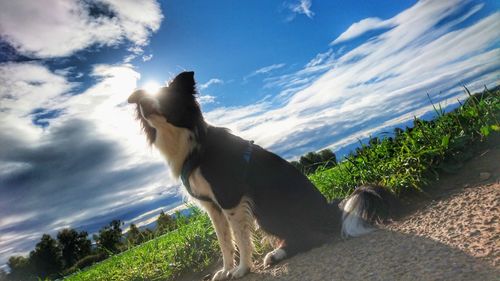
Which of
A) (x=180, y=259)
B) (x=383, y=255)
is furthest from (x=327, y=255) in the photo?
(x=180, y=259)

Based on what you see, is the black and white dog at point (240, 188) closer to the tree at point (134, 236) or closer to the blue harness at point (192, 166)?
the blue harness at point (192, 166)

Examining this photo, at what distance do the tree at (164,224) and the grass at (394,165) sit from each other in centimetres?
152

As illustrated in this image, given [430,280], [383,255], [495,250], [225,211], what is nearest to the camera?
[430,280]

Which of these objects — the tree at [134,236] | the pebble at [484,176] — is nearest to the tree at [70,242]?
the tree at [134,236]

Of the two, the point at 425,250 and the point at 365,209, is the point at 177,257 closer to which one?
the point at 365,209

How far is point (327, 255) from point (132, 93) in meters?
2.52

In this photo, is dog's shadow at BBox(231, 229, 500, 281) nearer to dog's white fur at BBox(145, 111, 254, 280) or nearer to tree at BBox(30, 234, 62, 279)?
dog's white fur at BBox(145, 111, 254, 280)

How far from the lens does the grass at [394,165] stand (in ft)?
16.4

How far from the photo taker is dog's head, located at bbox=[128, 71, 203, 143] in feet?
14.2

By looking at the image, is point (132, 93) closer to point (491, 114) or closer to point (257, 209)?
point (257, 209)

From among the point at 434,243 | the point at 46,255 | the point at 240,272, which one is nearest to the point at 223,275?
the point at 240,272

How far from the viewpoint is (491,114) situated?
17.3 ft

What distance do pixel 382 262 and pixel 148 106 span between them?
104 inches

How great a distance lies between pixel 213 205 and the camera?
15.0 ft
